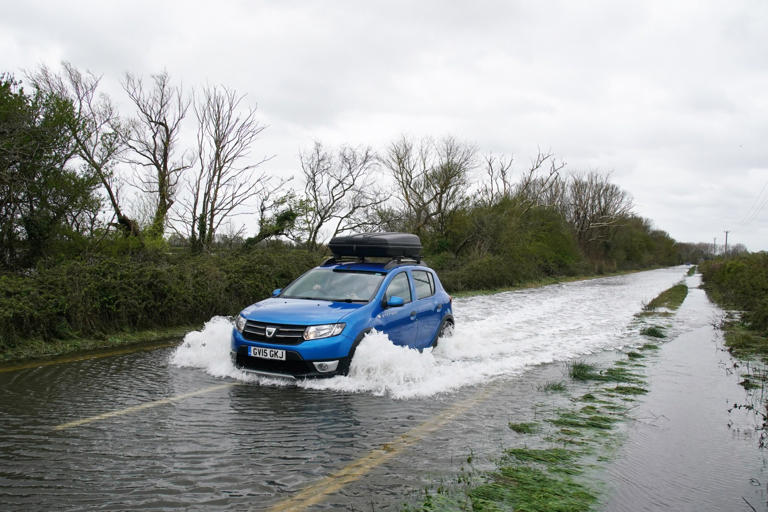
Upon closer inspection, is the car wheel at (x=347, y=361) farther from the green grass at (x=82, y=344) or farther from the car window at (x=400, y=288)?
the green grass at (x=82, y=344)

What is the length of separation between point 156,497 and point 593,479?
330cm

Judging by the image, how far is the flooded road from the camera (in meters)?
3.96

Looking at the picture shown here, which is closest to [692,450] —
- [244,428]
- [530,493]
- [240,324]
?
[530,493]

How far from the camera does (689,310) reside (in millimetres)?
21234

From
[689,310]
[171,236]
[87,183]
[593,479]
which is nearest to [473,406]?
[593,479]

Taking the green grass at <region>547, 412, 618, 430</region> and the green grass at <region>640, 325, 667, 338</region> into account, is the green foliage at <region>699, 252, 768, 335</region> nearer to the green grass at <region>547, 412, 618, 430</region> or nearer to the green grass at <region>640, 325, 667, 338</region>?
the green grass at <region>640, 325, 667, 338</region>

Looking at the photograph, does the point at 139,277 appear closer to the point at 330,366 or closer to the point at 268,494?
the point at 330,366

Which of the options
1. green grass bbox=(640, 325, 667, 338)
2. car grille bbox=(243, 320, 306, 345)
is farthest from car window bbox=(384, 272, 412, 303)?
green grass bbox=(640, 325, 667, 338)

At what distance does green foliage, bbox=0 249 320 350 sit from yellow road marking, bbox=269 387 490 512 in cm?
716

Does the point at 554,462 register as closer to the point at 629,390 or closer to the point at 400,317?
the point at 629,390

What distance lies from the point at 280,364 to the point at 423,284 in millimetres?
3362

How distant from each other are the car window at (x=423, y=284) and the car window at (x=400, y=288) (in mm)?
234

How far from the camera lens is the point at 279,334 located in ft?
23.1

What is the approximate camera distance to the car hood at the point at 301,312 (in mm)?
7121
